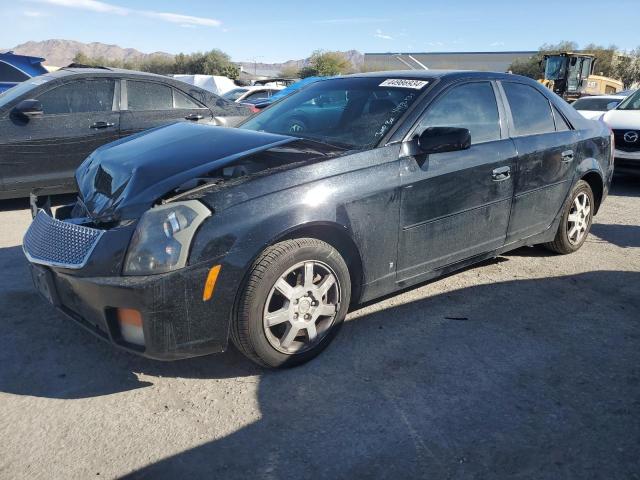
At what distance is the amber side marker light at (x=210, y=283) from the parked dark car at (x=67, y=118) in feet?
11.1

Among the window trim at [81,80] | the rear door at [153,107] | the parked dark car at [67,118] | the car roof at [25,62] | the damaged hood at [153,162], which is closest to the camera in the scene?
the damaged hood at [153,162]

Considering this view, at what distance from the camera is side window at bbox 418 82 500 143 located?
11.6 feet

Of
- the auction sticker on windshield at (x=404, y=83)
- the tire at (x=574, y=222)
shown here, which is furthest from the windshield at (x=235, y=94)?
the auction sticker on windshield at (x=404, y=83)

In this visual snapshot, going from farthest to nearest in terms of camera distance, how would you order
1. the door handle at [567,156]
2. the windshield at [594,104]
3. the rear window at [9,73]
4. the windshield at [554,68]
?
the windshield at [554,68] → the windshield at [594,104] → the rear window at [9,73] → the door handle at [567,156]

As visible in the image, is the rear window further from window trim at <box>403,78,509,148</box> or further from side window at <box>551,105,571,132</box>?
side window at <box>551,105,571,132</box>

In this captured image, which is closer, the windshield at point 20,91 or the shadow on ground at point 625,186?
the windshield at point 20,91

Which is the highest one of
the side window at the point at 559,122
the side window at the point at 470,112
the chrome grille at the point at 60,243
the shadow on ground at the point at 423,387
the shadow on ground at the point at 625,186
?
the side window at the point at 470,112

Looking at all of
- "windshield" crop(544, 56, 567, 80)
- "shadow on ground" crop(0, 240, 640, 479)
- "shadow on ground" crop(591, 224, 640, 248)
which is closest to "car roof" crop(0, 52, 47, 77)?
"shadow on ground" crop(0, 240, 640, 479)

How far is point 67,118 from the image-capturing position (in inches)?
237

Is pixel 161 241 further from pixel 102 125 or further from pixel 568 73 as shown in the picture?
pixel 568 73

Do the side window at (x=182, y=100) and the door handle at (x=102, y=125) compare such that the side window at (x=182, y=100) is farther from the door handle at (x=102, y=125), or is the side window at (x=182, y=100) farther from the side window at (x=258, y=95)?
the side window at (x=258, y=95)

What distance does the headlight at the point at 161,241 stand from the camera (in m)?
2.52

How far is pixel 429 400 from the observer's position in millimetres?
2754

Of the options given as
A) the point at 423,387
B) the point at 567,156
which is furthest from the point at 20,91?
the point at 567,156
